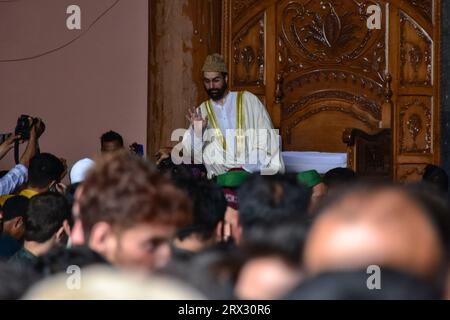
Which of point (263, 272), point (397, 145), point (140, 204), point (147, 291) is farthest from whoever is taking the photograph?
point (397, 145)

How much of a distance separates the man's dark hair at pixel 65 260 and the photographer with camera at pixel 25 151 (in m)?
3.00

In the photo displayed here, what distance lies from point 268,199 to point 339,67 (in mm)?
4562

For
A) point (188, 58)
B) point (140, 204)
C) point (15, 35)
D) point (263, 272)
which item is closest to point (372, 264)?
point (263, 272)

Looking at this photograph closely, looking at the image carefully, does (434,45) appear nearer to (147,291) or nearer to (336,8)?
(336,8)

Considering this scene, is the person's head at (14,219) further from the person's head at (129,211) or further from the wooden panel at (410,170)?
the wooden panel at (410,170)

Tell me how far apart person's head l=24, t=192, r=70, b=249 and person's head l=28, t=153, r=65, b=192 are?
3.59 ft

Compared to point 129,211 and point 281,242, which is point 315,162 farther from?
point 281,242

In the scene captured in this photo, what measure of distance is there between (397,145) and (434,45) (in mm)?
804

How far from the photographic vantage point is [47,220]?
3051 millimetres

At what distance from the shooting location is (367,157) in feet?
18.3

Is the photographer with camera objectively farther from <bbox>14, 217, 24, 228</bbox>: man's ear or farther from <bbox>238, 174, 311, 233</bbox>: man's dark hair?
<bbox>238, 174, 311, 233</bbox>: man's dark hair

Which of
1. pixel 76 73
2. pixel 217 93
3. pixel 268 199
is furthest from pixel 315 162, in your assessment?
pixel 268 199

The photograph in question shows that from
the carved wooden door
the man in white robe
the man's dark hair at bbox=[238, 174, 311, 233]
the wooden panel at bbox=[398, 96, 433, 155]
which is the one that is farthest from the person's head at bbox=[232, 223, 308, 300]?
the wooden panel at bbox=[398, 96, 433, 155]

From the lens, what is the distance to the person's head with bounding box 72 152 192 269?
163 centimetres
